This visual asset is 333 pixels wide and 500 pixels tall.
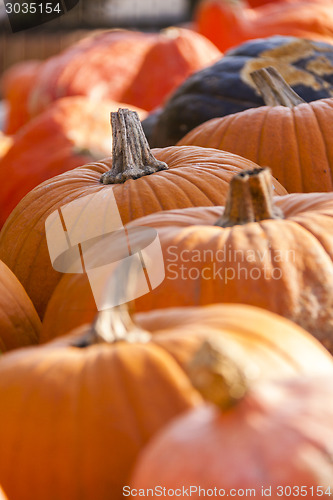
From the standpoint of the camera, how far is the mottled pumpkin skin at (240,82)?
2.50 m

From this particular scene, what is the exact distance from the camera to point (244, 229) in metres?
1.28

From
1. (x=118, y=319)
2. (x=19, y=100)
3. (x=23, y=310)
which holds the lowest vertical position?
(x=19, y=100)

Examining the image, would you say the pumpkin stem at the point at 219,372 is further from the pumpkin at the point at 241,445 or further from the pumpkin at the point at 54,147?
the pumpkin at the point at 54,147

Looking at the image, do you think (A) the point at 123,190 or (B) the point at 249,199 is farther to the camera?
(A) the point at 123,190

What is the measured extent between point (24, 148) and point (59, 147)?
0.58ft

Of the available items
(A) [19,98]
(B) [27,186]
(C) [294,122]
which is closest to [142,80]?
(A) [19,98]

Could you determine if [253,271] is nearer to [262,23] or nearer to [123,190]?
[123,190]

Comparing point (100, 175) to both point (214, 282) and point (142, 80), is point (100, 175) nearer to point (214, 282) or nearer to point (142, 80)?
point (214, 282)

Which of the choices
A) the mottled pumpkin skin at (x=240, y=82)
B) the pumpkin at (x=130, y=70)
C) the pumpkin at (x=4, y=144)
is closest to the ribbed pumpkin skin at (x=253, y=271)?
the mottled pumpkin skin at (x=240, y=82)
